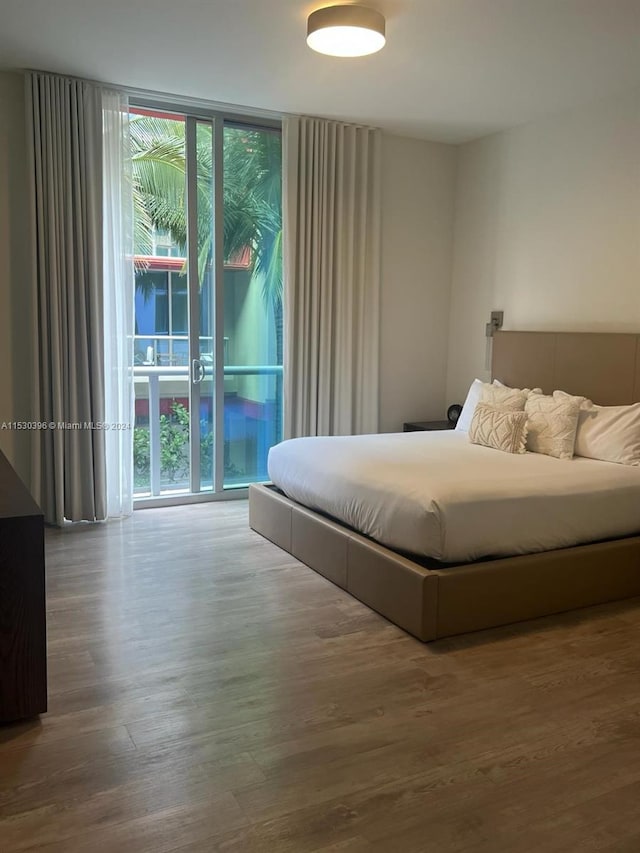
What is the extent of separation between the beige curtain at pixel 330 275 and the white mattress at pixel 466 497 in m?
1.29

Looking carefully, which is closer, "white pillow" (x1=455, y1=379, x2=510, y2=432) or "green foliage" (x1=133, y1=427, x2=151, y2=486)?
"white pillow" (x1=455, y1=379, x2=510, y2=432)

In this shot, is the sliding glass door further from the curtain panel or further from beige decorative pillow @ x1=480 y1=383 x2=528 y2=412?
beige decorative pillow @ x1=480 y1=383 x2=528 y2=412

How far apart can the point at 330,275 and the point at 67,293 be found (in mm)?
1868

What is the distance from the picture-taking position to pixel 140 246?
4.81m

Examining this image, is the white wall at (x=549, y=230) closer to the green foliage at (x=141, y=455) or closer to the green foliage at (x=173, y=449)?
the green foliage at (x=173, y=449)

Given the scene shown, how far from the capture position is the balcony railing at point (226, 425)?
5.00 m

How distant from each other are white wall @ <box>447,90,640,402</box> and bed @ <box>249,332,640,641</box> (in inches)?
22.4

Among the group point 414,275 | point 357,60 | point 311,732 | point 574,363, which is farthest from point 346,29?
point 311,732

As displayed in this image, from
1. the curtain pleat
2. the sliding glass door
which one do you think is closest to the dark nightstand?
the sliding glass door

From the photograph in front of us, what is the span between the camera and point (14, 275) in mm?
4355

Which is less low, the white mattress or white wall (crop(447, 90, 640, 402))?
white wall (crop(447, 90, 640, 402))

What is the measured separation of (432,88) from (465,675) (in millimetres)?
3373

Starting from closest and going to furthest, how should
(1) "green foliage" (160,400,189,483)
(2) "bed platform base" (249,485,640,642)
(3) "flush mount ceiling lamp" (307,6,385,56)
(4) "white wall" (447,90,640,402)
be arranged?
(2) "bed platform base" (249,485,640,642) → (3) "flush mount ceiling lamp" (307,6,385,56) → (4) "white wall" (447,90,640,402) → (1) "green foliage" (160,400,189,483)

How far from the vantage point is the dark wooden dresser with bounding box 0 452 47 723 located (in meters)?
2.22
